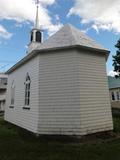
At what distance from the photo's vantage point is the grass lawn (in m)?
5.86

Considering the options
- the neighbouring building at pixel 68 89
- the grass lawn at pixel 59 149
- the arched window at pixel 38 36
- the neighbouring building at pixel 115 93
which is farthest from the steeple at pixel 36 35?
the grass lawn at pixel 59 149

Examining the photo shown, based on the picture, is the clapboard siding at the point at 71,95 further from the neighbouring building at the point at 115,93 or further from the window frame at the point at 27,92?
the neighbouring building at the point at 115,93

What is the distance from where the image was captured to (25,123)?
34.6 ft

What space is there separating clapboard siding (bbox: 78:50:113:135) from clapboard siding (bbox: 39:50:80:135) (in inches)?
12.6

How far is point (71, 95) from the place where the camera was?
27.4 feet

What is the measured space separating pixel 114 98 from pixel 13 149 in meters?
24.0

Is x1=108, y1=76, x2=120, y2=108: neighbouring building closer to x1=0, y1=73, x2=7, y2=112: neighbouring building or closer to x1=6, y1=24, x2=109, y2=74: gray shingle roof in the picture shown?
x1=0, y1=73, x2=7, y2=112: neighbouring building

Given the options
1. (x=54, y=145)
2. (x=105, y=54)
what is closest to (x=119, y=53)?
(x=105, y=54)

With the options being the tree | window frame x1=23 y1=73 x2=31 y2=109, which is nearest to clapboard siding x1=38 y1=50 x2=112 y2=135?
window frame x1=23 y1=73 x2=31 y2=109

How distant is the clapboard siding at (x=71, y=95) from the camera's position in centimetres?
823

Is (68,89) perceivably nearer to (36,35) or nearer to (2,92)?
(36,35)

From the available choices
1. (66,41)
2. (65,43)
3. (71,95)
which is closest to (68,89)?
(71,95)

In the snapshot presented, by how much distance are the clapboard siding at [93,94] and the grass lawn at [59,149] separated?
82 cm

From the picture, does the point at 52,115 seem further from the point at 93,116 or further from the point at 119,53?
the point at 119,53
